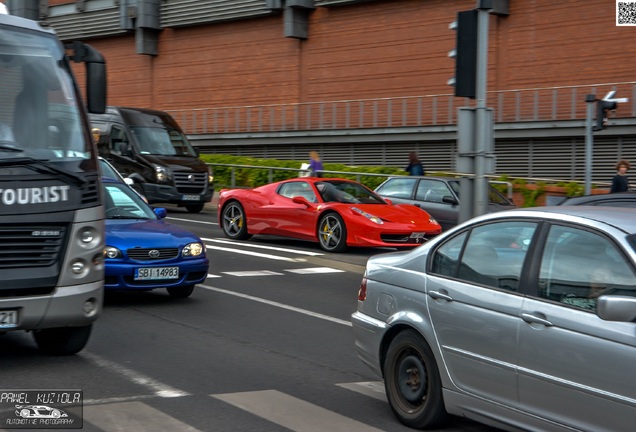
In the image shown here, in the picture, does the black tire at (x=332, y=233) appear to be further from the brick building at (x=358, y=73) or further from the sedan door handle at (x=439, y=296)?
the brick building at (x=358, y=73)

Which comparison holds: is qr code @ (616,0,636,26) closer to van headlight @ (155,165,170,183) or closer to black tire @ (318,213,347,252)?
van headlight @ (155,165,170,183)

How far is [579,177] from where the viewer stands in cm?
2942

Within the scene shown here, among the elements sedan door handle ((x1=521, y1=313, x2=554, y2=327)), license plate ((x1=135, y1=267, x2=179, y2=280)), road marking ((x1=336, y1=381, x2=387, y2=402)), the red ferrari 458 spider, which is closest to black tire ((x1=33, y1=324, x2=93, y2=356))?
road marking ((x1=336, y1=381, x2=387, y2=402))

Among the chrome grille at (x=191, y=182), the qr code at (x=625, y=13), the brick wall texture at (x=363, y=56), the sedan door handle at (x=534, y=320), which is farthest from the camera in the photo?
the brick wall texture at (x=363, y=56)

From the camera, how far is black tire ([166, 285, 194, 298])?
12.1 metres

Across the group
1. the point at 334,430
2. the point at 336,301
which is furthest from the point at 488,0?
the point at 334,430

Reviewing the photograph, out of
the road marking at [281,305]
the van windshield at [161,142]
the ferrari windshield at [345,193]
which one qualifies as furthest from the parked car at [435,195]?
the van windshield at [161,142]

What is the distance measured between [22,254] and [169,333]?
2.56 meters

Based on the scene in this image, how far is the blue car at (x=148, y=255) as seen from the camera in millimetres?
11062

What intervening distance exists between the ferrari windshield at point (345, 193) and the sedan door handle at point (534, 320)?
12453mm

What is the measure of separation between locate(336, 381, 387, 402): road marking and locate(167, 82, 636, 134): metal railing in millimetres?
21933

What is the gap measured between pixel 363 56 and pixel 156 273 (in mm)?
26359

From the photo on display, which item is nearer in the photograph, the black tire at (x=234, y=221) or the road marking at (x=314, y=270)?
the road marking at (x=314, y=270)

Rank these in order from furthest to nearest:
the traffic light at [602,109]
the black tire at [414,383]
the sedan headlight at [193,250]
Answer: the traffic light at [602,109]
the sedan headlight at [193,250]
the black tire at [414,383]
